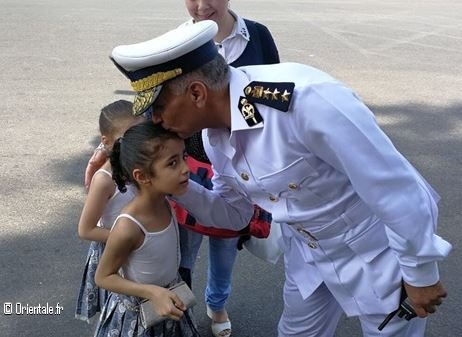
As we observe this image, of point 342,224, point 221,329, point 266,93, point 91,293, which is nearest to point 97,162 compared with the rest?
point 91,293

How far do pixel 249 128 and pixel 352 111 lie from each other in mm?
305

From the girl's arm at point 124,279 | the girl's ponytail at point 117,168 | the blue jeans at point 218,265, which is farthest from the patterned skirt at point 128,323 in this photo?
the girl's ponytail at point 117,168

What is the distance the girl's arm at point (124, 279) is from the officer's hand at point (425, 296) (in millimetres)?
719

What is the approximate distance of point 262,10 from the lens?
10.2 meters

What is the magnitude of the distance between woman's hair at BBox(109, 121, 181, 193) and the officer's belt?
0.48 m

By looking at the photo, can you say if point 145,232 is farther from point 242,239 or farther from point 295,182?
point 242,239

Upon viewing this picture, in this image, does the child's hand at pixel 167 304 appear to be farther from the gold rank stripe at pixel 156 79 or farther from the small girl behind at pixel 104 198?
the gold rank stripe at pixel 156 79

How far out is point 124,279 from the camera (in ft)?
6.47

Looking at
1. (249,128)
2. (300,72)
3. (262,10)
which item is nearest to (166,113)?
(249,128)

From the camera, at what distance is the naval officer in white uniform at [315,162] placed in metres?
1.55

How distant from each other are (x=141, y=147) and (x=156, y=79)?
29cm

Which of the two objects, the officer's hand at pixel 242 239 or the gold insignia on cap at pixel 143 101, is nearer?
the gold insignia on cap at pixel 143 101

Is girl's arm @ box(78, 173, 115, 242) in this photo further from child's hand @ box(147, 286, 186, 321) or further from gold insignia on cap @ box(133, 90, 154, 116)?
gold insignia on cap @ box(133, 90, 154, 116)

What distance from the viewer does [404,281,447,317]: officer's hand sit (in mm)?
1692
